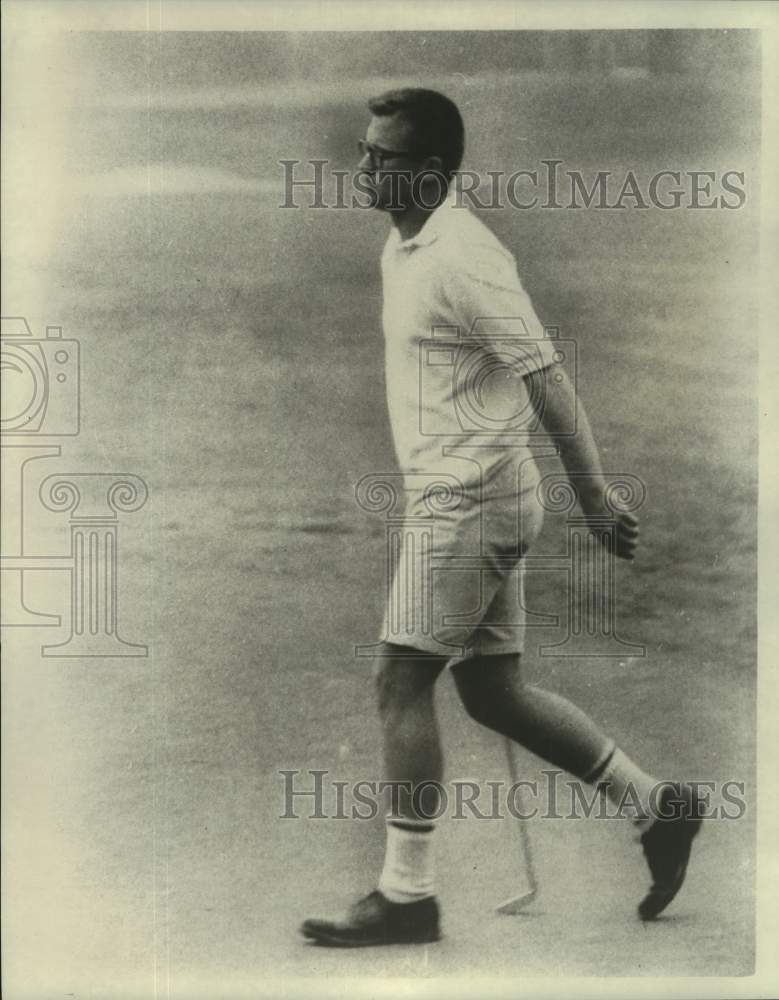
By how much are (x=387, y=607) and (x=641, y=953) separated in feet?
4.33

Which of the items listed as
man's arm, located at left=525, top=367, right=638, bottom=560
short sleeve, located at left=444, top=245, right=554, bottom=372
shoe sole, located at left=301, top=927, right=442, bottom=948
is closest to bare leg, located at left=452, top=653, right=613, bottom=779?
man's arm, located at left=525, top=367, right=638, bottom=560

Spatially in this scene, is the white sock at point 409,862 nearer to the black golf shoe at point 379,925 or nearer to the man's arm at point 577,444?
the black golf shoe at point 379,925

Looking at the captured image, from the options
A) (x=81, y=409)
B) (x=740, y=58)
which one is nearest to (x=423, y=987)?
(x=81, y=409)

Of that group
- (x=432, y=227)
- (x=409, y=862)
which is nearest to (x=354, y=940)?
(x=409, y=862)

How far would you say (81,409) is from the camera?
3.98 m

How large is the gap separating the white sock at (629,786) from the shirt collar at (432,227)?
1.66 meters

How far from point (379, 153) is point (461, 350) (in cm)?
66

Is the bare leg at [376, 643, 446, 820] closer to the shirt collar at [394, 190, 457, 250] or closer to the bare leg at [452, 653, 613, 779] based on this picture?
the bare leg at [452, 653, 613, 779]

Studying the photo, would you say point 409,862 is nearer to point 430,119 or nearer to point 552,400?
point 552,400

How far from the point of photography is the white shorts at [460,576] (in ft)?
12.8

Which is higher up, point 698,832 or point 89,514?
point 89,514

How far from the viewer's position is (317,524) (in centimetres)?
395

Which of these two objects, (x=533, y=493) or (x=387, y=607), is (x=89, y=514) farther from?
(x=533, y=493)

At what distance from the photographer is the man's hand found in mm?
3965
